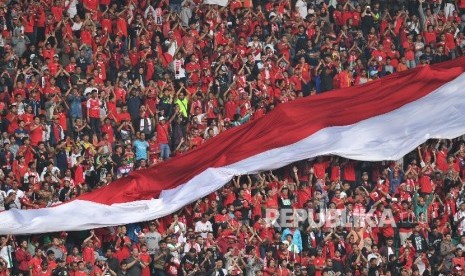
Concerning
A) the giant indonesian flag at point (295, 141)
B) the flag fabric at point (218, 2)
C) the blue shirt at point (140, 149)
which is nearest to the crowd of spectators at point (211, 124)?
the blue shirt at point (140, 149)

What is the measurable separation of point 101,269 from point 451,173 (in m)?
8.81

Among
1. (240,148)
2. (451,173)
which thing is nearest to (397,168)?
(451,173)

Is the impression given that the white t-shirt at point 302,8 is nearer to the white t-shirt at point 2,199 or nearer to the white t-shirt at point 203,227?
the white t-shirt at point 203,227

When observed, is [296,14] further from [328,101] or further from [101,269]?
[101,269]

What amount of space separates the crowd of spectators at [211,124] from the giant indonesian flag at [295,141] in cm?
40

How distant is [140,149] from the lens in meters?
36.2

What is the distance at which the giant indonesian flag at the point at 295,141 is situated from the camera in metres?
33.3

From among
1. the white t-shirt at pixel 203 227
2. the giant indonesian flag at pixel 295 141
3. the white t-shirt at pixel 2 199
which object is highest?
the giant indonesian flag at pixel 295 141

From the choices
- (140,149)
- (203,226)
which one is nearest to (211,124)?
(140,149)

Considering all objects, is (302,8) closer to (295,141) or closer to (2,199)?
(295,141)

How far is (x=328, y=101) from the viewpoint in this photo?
121 feet

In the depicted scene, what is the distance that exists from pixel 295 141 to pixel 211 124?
2536mm

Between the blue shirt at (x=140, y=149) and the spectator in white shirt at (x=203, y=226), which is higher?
the blue shirt at (x=140, y=149)

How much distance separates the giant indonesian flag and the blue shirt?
1.28 metres
